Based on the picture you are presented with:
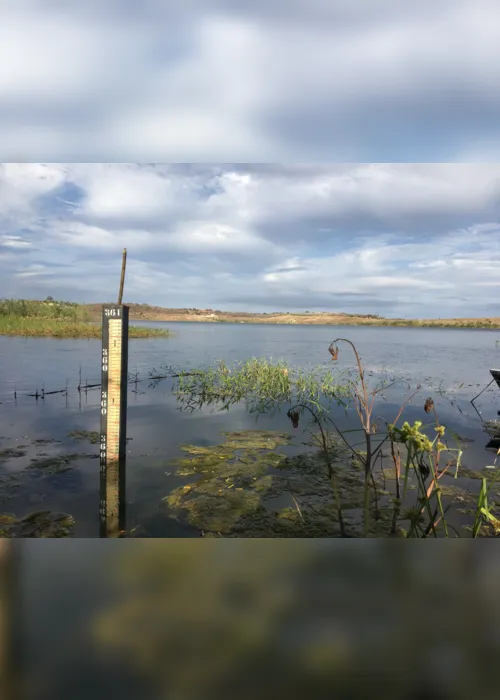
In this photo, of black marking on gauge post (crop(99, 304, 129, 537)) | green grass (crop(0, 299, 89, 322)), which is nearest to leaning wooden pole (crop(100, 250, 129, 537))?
black marking on gauge post (crop(99, 304, 129, 537))

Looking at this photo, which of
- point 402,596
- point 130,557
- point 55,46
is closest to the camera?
point 55,46

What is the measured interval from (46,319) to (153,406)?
2989 millimetres

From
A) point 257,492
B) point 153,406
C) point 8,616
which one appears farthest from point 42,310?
point 8,616

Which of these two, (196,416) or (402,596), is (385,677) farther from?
(196,416)

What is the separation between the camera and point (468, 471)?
10.2 feet

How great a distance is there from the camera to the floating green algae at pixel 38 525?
2033mm

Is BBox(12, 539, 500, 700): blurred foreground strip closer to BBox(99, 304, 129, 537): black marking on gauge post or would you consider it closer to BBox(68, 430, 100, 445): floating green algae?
BBox(99, 304, 129, 537): black marking on gauge post

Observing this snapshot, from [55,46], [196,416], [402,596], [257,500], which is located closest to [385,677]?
[402,596]

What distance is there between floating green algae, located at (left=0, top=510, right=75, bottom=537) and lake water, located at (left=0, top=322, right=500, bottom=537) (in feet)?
0.21

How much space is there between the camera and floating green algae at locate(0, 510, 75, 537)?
203 cm

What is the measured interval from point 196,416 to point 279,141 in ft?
12.6

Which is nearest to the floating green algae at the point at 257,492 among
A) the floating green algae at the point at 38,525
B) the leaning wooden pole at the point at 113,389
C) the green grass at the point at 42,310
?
the leaning wooden pole at the point at 113,389

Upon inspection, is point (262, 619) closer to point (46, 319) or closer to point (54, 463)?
point (54, 463)

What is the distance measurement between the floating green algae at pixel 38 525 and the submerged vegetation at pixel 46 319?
3.71m
